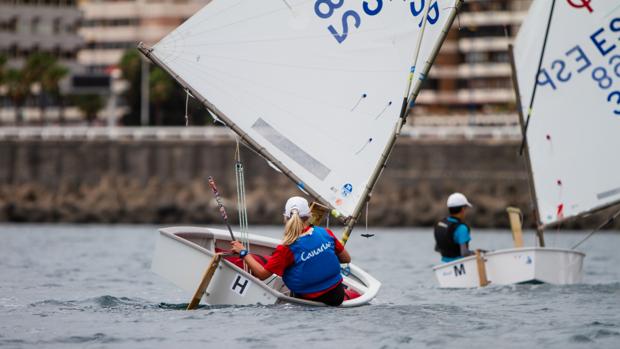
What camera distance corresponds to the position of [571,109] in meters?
24.3

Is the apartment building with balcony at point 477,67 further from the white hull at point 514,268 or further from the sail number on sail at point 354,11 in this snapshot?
the sail number on sail at point 354,11

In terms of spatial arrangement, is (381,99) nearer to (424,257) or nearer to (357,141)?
(357,141)

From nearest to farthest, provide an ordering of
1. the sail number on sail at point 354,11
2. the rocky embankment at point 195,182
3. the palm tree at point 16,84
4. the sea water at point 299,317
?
1. the sea water at point 299,317
2. the sail number on sail at point 354,11
3. the rocky embankment at point 195,182
4. the palm tree at point 16,84

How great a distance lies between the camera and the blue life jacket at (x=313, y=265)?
17.1m

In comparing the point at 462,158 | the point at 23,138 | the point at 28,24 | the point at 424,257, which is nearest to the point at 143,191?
the point at 23,138

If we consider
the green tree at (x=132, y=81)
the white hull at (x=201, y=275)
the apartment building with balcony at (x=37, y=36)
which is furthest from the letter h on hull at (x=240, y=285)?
the apartment building with balcony at (x=37, y=36)

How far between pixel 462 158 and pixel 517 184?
3371mm

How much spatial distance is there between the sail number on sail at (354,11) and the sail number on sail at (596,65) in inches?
232

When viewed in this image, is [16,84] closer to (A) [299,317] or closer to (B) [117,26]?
(B) [117,26]

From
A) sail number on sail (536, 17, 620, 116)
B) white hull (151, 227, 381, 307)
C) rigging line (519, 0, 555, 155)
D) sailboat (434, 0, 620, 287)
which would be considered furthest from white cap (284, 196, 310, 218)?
sail number on sail (536, 17, 620, 116)

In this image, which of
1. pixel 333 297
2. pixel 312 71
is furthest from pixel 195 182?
pixel 333 297

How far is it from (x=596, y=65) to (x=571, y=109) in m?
1.03

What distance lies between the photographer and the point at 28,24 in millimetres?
105875

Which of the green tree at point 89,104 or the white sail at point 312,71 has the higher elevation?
the white sail at point 312,71
